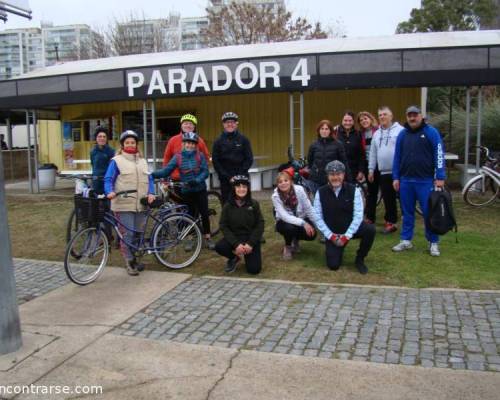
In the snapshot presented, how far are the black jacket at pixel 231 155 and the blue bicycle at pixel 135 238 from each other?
0.86 m

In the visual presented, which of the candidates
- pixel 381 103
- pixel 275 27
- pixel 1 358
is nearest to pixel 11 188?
pixel 381 103

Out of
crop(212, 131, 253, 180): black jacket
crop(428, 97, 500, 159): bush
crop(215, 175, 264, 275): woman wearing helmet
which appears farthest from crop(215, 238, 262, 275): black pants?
crop(428, 97, 500, 159): bush

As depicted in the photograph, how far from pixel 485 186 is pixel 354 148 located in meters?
4.12

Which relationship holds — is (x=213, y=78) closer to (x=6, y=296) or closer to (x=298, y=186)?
(x=298, y=186)

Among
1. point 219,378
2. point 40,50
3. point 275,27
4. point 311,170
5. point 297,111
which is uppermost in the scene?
point 40,50

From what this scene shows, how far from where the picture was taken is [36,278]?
20.7 ft

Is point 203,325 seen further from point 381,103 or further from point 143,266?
point 381,103

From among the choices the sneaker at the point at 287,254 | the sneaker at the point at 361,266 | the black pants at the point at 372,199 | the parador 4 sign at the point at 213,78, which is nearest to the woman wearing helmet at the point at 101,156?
the sneaker at the point at 287,254

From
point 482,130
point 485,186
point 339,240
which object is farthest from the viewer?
point 482,130

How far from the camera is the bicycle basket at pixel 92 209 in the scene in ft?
19.3

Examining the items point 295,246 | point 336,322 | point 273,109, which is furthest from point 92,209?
point 273,109

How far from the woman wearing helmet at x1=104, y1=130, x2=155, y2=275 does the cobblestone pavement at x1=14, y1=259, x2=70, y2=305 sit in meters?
0.86

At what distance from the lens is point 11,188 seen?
17.2m

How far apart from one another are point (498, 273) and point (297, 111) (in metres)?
11.3
